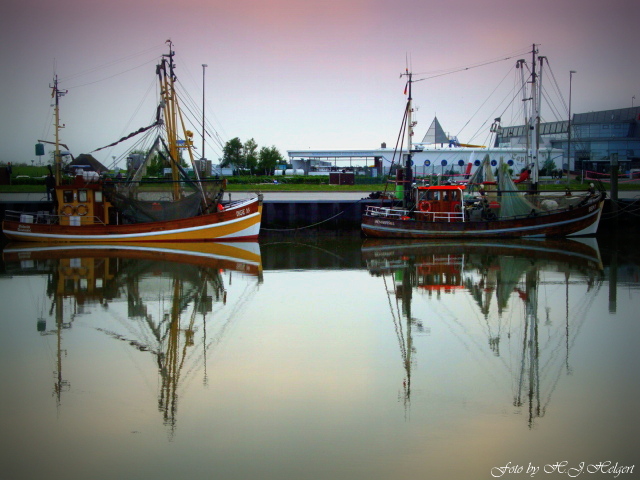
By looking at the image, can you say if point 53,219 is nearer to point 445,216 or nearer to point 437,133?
point 445,216

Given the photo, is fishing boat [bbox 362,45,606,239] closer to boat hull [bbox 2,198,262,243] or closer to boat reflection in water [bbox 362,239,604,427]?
boat reflection in water [bbox 362,239,604,427]

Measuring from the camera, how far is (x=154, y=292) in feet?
48.4

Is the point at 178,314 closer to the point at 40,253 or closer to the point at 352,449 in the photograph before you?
the point at 352,449

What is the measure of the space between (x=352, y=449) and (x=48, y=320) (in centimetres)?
756

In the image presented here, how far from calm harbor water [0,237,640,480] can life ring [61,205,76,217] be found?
335 inches

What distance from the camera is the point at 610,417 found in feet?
24.0

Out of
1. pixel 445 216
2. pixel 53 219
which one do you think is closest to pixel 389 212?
pixel 445 216

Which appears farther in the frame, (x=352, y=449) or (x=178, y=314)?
(x=178, y=314)

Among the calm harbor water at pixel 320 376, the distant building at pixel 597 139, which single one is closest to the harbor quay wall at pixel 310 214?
the calm harbor water at pixel 320 376

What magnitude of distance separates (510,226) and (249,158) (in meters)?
36.5

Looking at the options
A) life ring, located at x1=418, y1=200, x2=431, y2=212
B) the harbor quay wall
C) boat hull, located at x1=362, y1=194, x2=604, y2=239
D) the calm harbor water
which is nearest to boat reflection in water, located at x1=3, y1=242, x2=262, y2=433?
the calm harbor water

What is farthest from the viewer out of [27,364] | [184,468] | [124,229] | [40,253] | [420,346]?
[124,229]

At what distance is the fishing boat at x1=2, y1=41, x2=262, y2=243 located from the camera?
82.1 ft

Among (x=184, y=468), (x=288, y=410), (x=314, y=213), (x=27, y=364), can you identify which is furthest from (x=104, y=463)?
(x=314, y=213)
